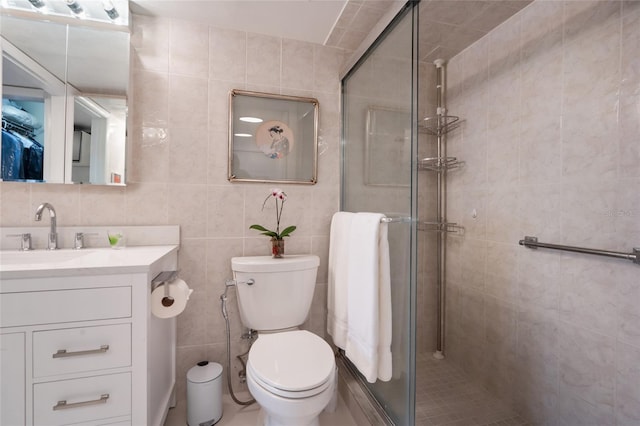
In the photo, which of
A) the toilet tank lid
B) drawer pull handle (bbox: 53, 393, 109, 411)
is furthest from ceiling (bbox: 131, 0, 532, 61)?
drawer pull handle (bbox: 53, 393, 109, 411)

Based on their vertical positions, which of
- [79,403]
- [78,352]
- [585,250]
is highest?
[585,250]

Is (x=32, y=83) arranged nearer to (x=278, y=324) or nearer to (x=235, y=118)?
(x=235, y=118)

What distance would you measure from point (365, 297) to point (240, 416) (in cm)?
95

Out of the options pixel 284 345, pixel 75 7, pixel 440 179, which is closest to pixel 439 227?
pixel 440 179

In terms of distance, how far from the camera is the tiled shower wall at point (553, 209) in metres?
1.16

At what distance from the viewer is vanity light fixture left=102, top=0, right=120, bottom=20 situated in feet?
4.63

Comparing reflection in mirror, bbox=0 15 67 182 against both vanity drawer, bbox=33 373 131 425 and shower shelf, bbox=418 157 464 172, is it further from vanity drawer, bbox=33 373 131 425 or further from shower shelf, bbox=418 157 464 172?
shower shelf, bbox=418 157 464 172

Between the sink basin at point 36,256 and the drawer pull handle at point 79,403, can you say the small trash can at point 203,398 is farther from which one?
the sink basin at point 36,256

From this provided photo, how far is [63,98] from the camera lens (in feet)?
4.65

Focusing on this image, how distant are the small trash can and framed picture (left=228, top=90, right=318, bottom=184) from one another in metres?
1.05

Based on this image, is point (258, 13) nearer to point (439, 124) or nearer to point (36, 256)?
point (439, 124)

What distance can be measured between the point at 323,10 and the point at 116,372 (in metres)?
1.87

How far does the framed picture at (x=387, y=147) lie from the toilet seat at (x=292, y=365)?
0.82m

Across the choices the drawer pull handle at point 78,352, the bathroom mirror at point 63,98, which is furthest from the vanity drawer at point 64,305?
the bathroom mirror at point 63,98
